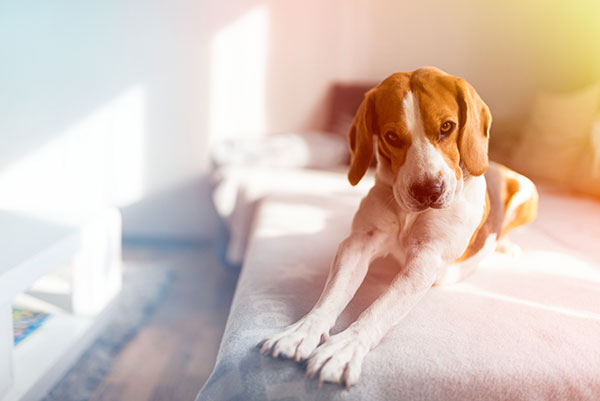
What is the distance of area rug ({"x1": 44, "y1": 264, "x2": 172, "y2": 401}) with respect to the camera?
135 cm

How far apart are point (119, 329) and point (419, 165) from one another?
1.36m

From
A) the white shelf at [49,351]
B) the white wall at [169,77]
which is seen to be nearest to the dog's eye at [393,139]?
the white shelf at [49,351]

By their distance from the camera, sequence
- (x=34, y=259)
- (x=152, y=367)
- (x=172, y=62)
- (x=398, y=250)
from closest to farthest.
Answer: (x=398, y=250) < (x=34, y=259) < (x=152, y=367) < (x=172, y=62)

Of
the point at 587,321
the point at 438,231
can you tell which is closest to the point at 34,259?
the point at 438,231

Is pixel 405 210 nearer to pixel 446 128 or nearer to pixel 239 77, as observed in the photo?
pixel 446 128

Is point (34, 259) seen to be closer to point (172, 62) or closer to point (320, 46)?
point (172, 62)

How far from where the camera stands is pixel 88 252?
1647 mm

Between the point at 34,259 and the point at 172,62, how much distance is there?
1.92 metres

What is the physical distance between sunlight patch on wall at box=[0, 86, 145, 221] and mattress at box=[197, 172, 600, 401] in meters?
1.85

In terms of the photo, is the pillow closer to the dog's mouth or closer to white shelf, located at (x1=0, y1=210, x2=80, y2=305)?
the dog's mouth

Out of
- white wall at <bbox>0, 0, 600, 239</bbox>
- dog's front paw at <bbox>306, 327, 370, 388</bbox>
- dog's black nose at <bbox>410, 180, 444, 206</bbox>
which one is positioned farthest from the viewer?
white wall at <bbox>0, 0, 600, 239</bbox>

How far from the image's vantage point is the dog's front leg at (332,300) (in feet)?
2.40

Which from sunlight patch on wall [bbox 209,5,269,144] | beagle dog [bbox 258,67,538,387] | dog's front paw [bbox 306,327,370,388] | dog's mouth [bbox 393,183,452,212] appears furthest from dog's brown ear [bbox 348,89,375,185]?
sunlight patch on wall [bbox 209,5,269,144]

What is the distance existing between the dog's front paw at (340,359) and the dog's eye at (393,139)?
352 mm
